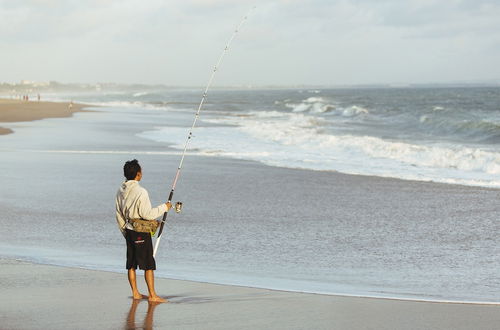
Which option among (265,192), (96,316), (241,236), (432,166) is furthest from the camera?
(432,166)

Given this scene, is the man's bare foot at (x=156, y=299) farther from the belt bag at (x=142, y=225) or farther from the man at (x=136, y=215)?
the belt bag at (x=142, y=225)

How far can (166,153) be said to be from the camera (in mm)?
17094

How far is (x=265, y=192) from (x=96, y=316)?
260 inches

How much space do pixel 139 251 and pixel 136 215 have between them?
27 cm

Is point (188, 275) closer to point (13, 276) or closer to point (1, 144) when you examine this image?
point (13, 276)

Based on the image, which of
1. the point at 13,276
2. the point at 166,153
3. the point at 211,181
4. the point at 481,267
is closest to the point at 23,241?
the point at 13,276

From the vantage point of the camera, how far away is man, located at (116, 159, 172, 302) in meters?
4.97

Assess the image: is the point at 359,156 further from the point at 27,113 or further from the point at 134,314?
the point at 27,113

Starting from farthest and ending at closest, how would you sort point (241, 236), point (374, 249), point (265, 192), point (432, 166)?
point (432, 166), point (265, 192), point (241, 236), point (374, 249)

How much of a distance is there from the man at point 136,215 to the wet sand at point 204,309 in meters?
0.19

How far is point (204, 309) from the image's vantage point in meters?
4.87

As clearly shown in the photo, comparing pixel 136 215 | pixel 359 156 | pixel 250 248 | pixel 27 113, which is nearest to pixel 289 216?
pixel 250 248

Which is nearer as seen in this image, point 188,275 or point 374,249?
point 188,275

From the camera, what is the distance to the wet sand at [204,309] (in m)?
4.54
